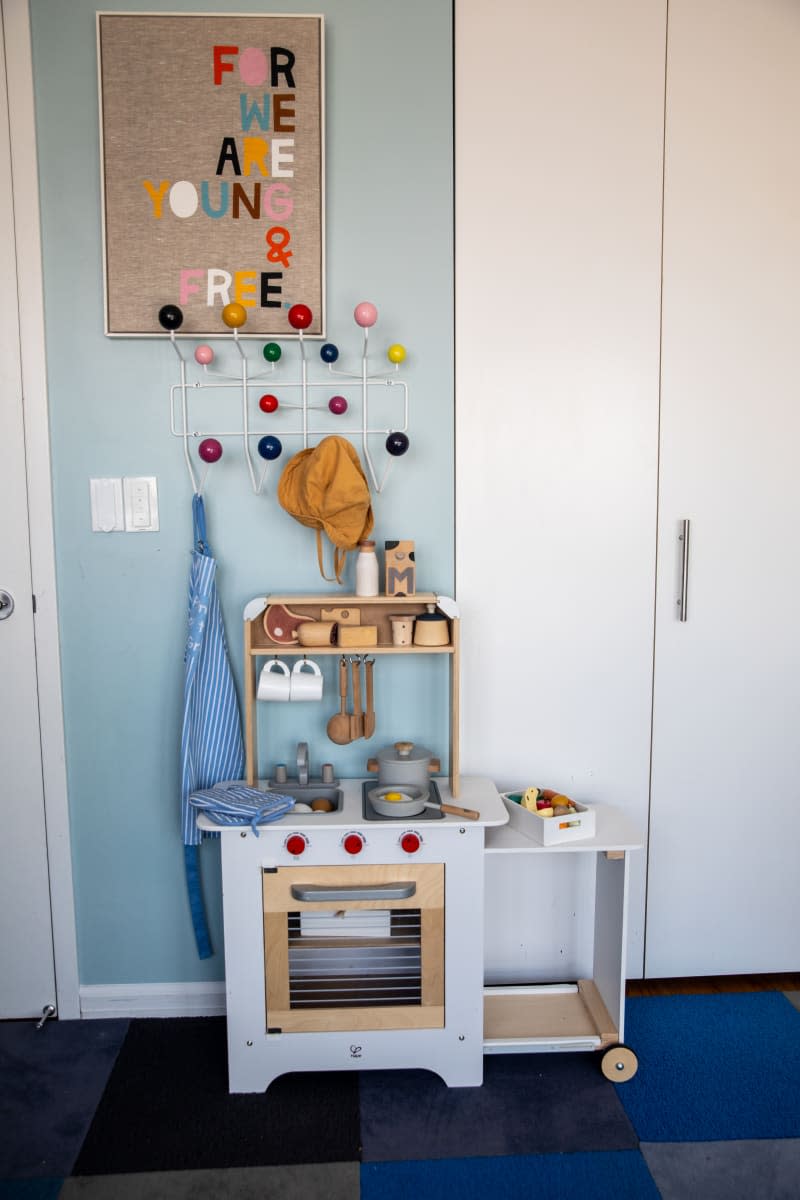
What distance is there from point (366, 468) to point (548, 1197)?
1586mm

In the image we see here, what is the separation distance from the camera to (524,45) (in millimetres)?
1925

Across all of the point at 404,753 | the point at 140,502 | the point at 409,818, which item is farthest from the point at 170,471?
the point at 409,818

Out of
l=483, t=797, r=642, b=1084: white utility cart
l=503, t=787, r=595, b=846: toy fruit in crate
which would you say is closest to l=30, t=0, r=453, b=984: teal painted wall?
l=503, t=787, r=595, b=846: toy fruit in crate

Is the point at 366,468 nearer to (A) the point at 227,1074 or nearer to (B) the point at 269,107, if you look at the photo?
(B) the point at 269,107

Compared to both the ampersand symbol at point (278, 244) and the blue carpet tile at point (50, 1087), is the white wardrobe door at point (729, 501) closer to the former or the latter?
the ampersand symbol at point (278, 244)

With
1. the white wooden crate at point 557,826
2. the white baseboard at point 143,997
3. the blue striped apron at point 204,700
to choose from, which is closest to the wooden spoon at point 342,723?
the blue striped apron at point 204,700

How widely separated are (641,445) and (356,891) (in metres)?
1.30

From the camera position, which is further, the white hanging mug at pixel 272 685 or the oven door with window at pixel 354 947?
the white hanging mug at pixel 272 685

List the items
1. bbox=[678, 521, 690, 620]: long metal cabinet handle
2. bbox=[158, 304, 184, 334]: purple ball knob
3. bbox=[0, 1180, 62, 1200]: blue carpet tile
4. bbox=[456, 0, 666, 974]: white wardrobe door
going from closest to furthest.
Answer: bbox=[0, 1180, 62, 1200]: blue carpet tile
bbox=[158, 304, 184, 334]: purple ball knob
bbox=[456, 0, 666, 974]: white wardrobe door
bbox=[678, 521, 690, 620]: long metal cabinet handle

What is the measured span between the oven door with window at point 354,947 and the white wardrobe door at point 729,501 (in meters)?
0.72

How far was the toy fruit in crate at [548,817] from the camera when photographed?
70.6 inches

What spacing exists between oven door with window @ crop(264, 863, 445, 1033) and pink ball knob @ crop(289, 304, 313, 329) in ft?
4.07

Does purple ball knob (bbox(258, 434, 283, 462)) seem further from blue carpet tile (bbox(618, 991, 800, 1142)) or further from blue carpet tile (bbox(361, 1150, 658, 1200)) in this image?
blue carpet tile (bbox(618, 991, 800, 1142))

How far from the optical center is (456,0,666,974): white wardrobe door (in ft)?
6.36
